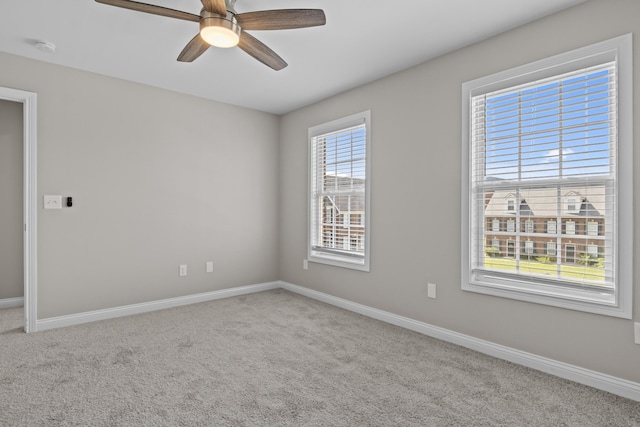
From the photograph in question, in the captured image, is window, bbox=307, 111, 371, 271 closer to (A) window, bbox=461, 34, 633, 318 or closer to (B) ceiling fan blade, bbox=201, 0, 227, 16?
(A) window, bbox=461, 34, 633, 318

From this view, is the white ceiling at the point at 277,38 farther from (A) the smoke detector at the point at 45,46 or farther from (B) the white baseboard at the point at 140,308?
(B) the white baseboard at the point at 140,308

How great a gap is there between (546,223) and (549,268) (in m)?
0.32

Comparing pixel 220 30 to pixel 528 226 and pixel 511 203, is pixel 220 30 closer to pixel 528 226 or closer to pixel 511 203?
pixel 511 203

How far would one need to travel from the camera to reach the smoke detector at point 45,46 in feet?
9.29

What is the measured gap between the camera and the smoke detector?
2.83 meters

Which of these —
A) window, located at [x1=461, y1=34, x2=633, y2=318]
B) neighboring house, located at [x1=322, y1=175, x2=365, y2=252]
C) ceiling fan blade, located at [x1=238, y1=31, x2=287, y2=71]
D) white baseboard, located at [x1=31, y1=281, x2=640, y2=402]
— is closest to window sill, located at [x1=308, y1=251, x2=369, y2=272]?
neighboring house, located at [x1=322, y1=175, x2=365, y2=252]

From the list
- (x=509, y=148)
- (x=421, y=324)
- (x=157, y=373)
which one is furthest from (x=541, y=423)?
(x=157, y=373)

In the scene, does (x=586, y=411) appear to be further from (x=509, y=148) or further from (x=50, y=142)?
(x=50, y=142)

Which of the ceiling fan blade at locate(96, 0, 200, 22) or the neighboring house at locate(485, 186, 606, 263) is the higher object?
the ceiling fan blade at locate(96, 0, 200, 22)

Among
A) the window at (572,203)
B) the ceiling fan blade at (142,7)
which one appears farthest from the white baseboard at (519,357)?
the ceiling fan blade at (142,7)

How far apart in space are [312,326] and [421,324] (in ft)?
3.36

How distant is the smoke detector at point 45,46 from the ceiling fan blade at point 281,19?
1.95 metres

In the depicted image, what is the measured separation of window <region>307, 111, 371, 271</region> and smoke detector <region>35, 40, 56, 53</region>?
8.74 feet

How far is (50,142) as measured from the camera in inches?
127
